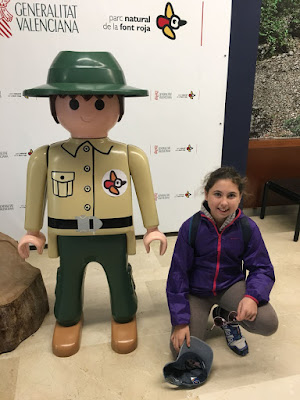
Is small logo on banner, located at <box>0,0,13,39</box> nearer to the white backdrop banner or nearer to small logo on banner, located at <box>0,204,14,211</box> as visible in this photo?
the white backdrop banner

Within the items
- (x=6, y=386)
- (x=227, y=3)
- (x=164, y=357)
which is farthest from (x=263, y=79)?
(x=6, y=386)

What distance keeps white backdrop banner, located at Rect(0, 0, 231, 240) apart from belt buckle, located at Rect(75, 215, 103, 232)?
42.9 inches

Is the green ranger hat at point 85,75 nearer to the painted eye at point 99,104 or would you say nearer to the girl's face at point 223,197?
the painted eye at point 99,104

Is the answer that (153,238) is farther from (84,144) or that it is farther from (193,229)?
(84,144)

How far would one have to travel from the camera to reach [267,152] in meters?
3.06

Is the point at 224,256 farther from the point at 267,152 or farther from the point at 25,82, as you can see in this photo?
the point at 267,152

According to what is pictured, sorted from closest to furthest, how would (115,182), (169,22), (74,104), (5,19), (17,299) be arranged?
(74,104) < (115,182) < (17,299) < (5,19) < (169,22)

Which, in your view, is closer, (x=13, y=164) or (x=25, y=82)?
(x=25, y=82)

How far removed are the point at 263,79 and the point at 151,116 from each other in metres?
1.26

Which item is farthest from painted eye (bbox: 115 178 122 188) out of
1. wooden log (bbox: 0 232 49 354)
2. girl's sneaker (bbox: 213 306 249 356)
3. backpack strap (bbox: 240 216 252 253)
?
girl's sneaker (bbox: 213 306 249 356)

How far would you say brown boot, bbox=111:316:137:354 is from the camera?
5.08 feet

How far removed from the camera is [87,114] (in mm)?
1316

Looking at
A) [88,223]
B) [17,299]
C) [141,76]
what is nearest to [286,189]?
[141,76]

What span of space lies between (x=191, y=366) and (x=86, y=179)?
850 millimetres
